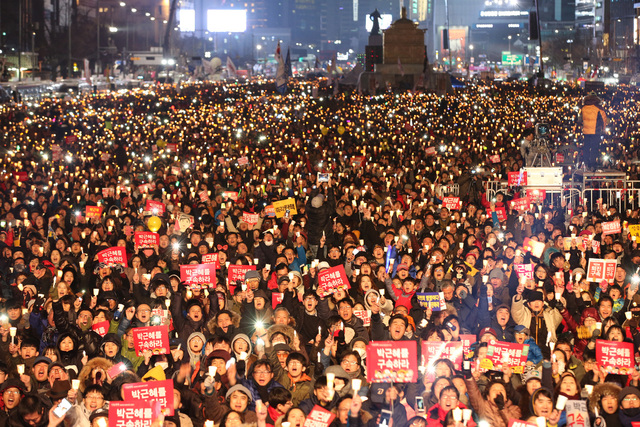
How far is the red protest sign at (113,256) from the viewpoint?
12.4 meters

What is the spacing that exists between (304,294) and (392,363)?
8.81 ft

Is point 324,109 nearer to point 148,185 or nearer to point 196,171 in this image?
point 196,171

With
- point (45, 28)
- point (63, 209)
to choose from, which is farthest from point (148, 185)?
point (45, 28)

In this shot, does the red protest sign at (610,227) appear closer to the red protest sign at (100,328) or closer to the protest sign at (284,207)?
the protest sign at (284,207)

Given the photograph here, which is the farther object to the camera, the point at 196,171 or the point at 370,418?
the point at 196,171

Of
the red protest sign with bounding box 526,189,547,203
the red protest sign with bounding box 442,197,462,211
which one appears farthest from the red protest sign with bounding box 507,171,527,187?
the red protest sign with bounding box 442,197,462,211

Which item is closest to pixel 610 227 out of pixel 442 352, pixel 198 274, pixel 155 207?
pixel 198 274

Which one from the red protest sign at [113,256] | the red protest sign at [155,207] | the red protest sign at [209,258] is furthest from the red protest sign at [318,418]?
the red protest sign at [155,207]

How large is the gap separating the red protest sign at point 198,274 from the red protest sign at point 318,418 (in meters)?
4.50

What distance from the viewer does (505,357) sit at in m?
8.20

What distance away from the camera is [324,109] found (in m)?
42.7

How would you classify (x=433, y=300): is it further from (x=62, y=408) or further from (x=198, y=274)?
(x=62, y=408)

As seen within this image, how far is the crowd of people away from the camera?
7.57 metres

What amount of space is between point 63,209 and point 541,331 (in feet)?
29.4
